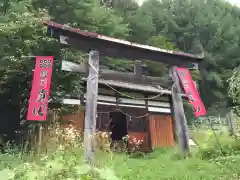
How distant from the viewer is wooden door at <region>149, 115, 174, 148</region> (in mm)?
16753

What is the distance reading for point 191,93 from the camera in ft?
36.1

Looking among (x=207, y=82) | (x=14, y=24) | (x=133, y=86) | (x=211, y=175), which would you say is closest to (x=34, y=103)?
(x=14, y=24)

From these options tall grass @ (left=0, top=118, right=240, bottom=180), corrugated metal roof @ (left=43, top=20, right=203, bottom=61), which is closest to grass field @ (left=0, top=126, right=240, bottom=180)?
tall grass @ (left=0, top=118, right=240, bottom=180)

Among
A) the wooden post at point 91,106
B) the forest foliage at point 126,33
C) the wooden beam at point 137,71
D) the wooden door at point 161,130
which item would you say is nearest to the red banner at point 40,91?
the wooden post at point 91,106

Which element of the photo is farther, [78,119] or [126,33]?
[126,33]

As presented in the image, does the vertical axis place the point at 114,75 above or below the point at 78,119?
above

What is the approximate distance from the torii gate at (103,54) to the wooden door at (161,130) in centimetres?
616

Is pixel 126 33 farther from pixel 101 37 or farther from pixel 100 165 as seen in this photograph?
pixel 100 165

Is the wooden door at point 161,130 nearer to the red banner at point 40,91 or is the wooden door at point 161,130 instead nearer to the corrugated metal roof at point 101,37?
the corrugated metal roof at point 101,37

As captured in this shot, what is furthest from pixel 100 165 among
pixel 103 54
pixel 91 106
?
pixel 103 54

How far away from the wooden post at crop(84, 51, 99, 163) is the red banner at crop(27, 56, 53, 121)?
130cm

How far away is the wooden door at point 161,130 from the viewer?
1675 cm

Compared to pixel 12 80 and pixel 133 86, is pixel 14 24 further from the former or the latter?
pixel 133 86

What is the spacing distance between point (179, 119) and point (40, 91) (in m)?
4.82
